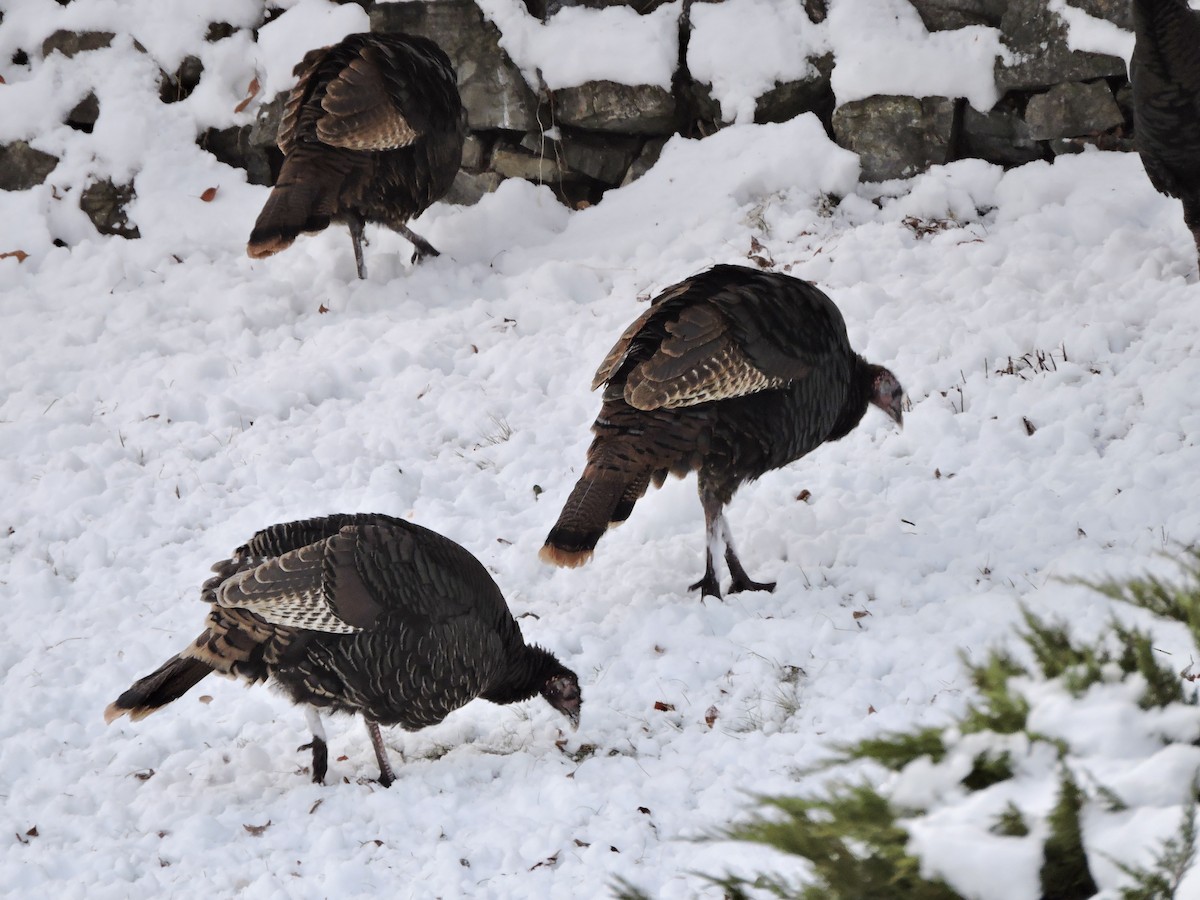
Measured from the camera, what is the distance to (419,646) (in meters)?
4.55

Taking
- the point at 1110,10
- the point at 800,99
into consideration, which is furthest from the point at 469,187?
the point at 1110,10

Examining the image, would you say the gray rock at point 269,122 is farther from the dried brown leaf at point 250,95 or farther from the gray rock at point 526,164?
the gray rock at point 526,164

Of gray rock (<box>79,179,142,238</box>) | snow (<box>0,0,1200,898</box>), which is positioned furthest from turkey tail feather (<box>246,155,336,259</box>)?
gray rock (<box>79,179,142,238</box>)

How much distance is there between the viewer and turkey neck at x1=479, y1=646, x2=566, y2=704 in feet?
15.5

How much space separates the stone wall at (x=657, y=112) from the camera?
7.75m

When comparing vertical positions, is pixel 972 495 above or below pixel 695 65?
below

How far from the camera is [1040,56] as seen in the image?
7789mm

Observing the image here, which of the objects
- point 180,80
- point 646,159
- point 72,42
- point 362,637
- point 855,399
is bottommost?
point 646,159

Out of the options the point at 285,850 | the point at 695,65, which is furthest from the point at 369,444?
the point at 695,65

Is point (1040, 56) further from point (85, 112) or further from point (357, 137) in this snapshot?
point (85, 112)

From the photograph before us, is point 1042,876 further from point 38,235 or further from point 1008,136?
point 38,235

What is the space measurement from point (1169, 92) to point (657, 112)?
3.74m

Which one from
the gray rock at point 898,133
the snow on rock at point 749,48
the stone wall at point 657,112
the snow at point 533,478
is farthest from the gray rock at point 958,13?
the snow on rock at point 749,48

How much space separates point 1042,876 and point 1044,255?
6.22 meters
